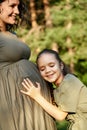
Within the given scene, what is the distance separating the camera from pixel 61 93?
3963 mm

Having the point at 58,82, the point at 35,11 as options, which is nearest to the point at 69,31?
the point at 35,11

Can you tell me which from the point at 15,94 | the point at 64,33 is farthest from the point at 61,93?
the point at 64,33

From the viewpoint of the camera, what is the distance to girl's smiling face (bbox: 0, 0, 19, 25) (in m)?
3.98

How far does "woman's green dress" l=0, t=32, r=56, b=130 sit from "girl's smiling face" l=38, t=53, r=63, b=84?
0.08 metres

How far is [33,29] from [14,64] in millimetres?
15419

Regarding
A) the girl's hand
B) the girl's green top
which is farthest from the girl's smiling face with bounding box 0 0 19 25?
the girl's green top

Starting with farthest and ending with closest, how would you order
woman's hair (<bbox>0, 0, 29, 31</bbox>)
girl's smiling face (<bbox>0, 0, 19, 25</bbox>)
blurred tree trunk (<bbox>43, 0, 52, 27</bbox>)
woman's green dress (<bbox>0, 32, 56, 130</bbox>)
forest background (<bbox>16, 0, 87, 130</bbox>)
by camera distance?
blurred tree trunk (<bbox>43, 0, 52, 27</bbox>)
forest background (<bbox>16, 0, 87, 130</bbox>)
woman's hair (<bbox>0, 0, 29, 31</bbox>)
girl's smiling face (<bbox>0, 0, 19, 25</bbox>)
woman's green dress (<bbox>0, 32, 56, 130</bbox>)

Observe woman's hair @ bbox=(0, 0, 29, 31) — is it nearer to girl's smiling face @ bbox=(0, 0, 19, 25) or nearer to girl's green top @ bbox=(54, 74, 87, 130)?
girl's smiling face @ bbox=(0, 0, 19, 25)

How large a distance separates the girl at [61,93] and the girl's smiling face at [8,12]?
37 cm

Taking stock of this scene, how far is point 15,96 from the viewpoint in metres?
3.87

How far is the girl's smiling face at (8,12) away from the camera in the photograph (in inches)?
157

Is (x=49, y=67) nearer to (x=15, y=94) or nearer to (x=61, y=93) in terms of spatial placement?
(x=61, y=93)

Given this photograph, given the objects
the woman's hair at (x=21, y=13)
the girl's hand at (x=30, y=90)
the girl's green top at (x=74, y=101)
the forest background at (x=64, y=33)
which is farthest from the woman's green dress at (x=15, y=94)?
the forest background at (x=64, y=33)

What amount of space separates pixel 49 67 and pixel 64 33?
14.5m
